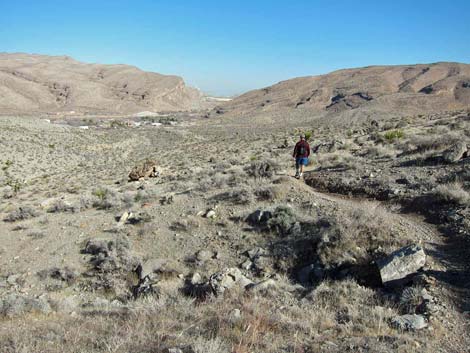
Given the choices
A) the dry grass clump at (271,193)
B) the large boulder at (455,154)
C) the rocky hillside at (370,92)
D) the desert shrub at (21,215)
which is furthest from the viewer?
the rocky hillside at (370,92)

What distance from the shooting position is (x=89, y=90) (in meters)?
115

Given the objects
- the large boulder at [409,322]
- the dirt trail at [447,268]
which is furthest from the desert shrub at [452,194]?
the large boulder at [409,322]

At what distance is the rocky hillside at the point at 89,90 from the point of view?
328ft

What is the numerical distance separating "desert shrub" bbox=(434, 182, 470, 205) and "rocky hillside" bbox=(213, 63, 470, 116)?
55108 mm

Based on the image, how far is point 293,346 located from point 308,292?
200cm

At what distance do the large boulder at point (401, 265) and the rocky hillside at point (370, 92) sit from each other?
5849 centimetres

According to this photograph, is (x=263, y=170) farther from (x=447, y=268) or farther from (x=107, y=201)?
(x=447, y=268)

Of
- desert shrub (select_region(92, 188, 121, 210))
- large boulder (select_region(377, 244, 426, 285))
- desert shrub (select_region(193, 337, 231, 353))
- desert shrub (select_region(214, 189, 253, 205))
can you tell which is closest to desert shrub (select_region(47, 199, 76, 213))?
desert shrub (select_region(92, 188, 121, 210))

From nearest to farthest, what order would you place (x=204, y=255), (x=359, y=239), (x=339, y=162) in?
1. (x=359, y=239)
2. (x=204, y=255)
3. (x=339, y=162)

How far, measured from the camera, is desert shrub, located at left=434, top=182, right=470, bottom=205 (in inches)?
315

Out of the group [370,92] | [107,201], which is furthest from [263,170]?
[370,92]

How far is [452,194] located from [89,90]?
122146 millimetres

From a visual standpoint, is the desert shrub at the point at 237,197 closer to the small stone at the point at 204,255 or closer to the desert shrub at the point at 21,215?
the small stone at the point at 204,255

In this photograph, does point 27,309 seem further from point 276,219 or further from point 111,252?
point 276,219
